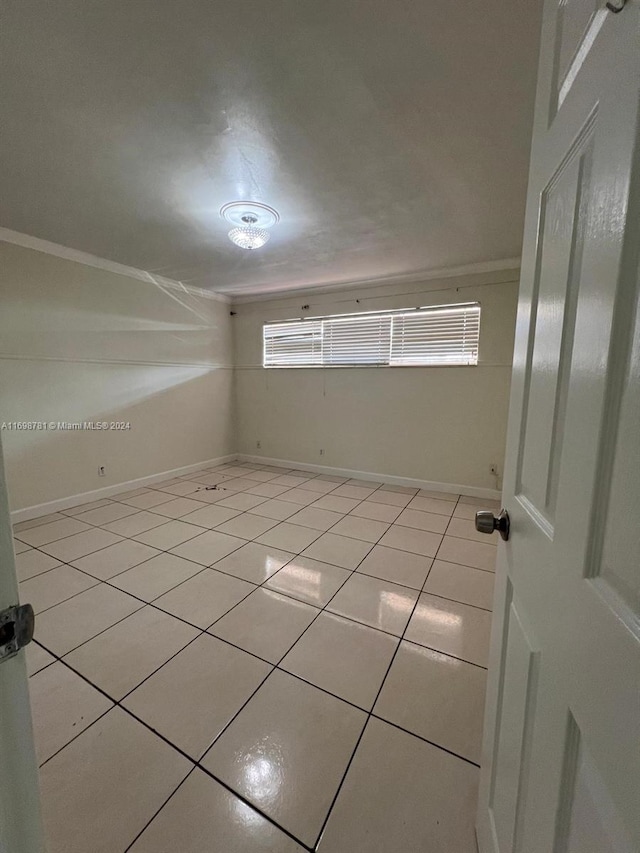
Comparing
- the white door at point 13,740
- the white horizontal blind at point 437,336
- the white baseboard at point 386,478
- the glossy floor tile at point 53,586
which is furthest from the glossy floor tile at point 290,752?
the white horizontal blind at point 437,336

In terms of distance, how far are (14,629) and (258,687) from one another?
1219mm

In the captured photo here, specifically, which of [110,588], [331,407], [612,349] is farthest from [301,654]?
[331,407]

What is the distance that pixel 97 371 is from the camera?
335 cm

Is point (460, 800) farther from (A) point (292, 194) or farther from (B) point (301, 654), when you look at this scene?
(A) point (292, 194)

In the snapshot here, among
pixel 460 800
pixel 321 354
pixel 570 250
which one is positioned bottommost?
pixel 460 800

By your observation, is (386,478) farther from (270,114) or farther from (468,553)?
(270,114)

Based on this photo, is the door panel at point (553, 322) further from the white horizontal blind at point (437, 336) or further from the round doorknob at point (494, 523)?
the white horizontal blind at point (437, 336)

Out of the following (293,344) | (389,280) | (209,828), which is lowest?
(209,828)

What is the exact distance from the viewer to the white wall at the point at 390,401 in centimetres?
341

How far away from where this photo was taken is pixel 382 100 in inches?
55.3

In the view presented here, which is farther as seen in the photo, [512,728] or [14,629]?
[512,728]

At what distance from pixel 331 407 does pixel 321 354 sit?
2.28 feet

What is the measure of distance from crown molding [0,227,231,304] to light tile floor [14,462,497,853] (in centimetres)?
239

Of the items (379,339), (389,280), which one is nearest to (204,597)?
(379,339)
